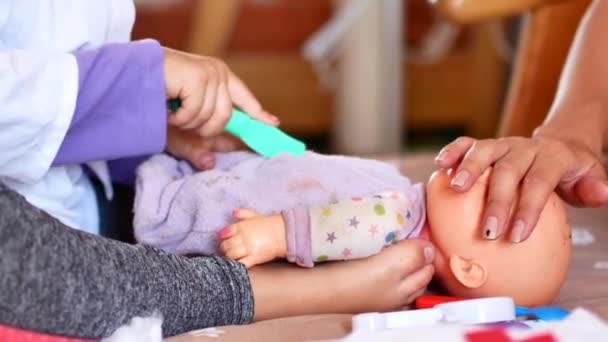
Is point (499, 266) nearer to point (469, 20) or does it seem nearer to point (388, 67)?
point (469, 20)

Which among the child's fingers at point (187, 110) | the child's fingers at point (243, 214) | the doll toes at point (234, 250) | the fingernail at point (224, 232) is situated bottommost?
the doll toes at point (234, 250)

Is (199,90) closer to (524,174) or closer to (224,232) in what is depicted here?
(224,232)

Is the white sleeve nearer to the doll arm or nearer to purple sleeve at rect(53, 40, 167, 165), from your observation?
purple sleeve at rect(53, 40, 167, 165)

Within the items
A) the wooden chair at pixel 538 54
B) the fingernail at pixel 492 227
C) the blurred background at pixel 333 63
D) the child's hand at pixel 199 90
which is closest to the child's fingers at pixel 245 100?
the child's hand at pixel 199 90

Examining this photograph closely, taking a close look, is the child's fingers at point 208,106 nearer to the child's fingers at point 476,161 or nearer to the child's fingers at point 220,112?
the child's fingers at point 220,112

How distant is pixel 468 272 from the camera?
71cm

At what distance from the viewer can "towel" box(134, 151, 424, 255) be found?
0.73m

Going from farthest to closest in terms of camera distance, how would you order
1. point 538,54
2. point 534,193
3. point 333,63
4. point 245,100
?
point 333,63 < point 538,54 < point 245,100 < point 534,193

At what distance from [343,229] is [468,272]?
0.10 metres

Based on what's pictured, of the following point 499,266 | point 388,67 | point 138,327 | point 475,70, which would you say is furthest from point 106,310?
point 475,70

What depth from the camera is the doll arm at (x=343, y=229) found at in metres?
0.69

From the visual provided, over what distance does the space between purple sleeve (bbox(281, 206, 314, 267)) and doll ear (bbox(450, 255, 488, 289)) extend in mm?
112

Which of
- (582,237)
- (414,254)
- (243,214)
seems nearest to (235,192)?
(243,214)

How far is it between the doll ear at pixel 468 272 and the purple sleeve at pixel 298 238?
112mm
